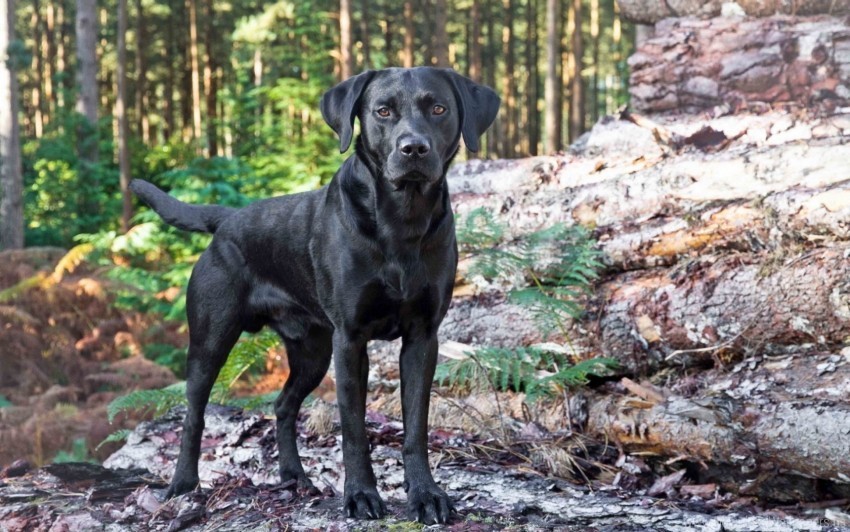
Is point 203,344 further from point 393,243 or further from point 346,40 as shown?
point 346,40

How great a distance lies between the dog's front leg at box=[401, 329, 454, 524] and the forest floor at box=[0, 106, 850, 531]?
0.59 feet

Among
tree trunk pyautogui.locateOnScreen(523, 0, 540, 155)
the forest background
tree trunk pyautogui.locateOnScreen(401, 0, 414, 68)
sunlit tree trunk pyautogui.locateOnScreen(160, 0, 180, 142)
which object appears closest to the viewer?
the forest background

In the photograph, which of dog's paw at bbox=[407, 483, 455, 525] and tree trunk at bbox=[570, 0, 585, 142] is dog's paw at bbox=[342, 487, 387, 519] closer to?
dog's paw at bbox=[407, 483, 455, 525]

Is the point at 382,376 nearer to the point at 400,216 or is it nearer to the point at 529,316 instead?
the point at 529,316

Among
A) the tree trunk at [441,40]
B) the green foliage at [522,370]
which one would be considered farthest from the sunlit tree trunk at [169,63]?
the green foliage at [522,370]

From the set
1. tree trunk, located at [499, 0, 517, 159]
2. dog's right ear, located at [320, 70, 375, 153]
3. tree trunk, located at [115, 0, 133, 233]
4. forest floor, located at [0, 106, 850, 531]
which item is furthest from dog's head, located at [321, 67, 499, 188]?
tree trunk, located at [499, 0, 517, 159]

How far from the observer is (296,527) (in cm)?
390

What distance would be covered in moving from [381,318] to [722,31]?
19.4ft

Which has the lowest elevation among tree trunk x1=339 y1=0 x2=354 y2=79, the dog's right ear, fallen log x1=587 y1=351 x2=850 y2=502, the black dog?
fallen log x1=587 y1=351 x2=850 y2=502

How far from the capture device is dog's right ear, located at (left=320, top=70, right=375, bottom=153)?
3879 millimetres

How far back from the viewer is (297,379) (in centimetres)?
482

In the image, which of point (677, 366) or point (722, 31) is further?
point (722, 31)

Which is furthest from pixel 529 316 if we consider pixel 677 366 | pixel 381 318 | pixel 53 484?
pixel 53 484

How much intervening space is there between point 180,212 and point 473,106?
6.70ft
